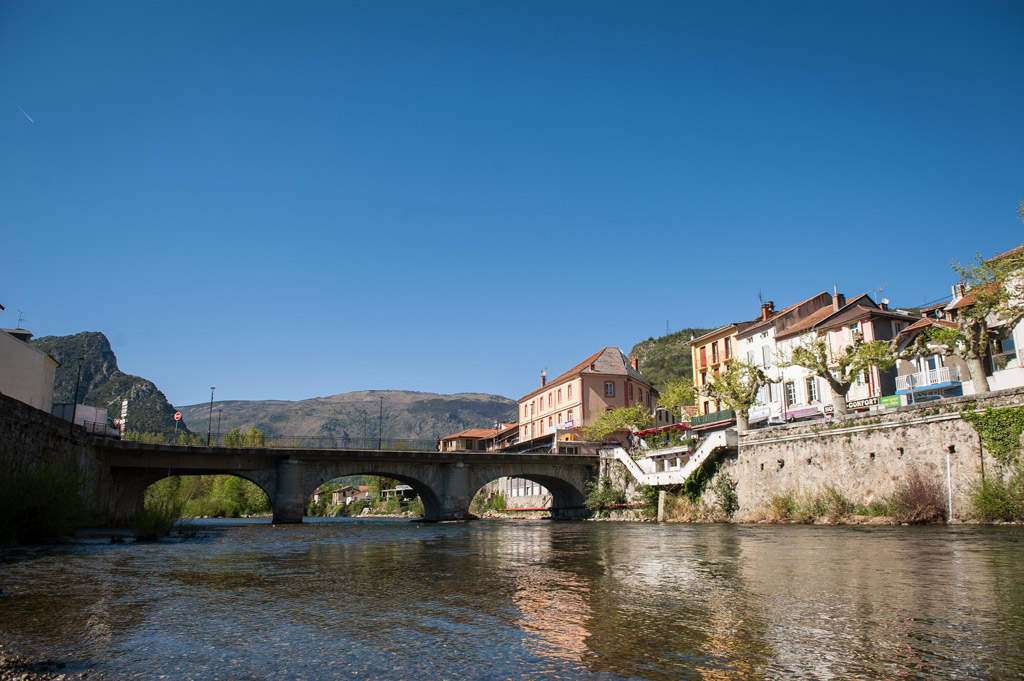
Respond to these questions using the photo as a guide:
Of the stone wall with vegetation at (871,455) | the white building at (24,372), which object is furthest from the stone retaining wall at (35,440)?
the stone wall with vegetation at (871,455)

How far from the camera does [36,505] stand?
16062 mm

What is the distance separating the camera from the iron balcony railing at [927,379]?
34781 millimetres

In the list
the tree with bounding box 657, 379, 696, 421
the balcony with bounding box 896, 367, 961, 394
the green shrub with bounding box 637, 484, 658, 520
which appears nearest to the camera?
the balcony with bounding box 896, 367, 961, 394

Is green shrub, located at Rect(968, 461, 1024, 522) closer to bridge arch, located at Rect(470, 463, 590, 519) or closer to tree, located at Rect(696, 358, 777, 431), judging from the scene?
tree, located at Rect(696, 358, 777, 431)

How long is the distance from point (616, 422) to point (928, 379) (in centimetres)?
2405

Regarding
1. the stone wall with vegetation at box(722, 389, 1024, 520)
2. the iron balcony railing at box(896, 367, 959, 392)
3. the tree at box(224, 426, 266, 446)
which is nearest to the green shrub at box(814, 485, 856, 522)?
the stone wall with vegetation at box(722, 389, 1024, 520)

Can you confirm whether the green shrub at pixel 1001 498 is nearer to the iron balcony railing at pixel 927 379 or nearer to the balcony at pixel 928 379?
the balcony at pixel 928 379

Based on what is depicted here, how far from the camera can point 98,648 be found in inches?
186

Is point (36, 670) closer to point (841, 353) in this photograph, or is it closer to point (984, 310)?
point (984, 310)

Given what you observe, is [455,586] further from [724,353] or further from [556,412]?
[556,412]

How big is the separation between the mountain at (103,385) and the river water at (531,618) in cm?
13076

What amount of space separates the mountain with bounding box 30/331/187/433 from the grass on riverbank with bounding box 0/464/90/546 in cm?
11802

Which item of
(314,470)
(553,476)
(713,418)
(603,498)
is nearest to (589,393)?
(713,418)

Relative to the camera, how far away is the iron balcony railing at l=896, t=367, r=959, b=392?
34.8m
